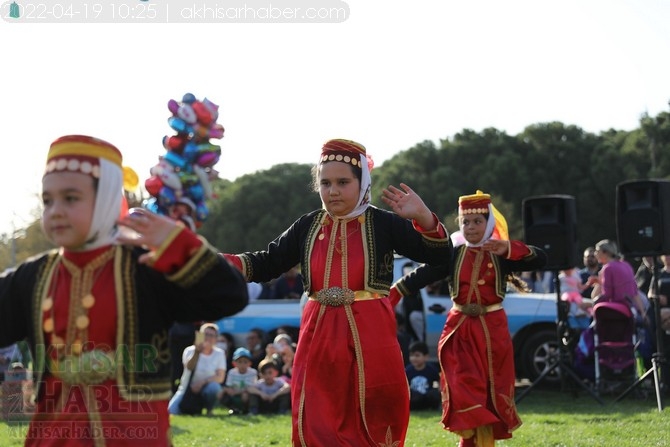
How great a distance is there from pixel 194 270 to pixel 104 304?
382 millimetres

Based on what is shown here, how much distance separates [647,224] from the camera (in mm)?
11836

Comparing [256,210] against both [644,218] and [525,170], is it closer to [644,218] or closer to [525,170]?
[525,170]

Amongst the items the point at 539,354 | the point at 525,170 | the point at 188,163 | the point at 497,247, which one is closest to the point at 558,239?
the point at 539,354

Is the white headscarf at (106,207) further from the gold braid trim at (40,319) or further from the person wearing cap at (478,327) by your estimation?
the person wearing cap at (478,327)

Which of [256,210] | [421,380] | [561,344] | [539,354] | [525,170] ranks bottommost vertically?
[421,380]

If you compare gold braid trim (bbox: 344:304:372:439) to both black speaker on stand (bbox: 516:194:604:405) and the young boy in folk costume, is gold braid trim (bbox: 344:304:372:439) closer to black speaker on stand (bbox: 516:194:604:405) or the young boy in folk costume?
the young boy in folk costume

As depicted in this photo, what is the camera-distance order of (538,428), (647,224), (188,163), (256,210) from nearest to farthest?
(538,428) → (188,163) → (647,224) → (256,210)

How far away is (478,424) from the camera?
7.60 m

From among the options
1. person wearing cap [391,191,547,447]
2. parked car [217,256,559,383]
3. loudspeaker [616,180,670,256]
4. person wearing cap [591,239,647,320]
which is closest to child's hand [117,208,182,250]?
person wearing cap [391,191,547,447]

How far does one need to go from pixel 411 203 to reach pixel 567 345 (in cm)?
811

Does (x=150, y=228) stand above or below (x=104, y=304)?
above

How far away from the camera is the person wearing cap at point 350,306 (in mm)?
5867

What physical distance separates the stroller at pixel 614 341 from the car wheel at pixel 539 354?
93 cm

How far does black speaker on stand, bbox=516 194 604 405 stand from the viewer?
503 inches
